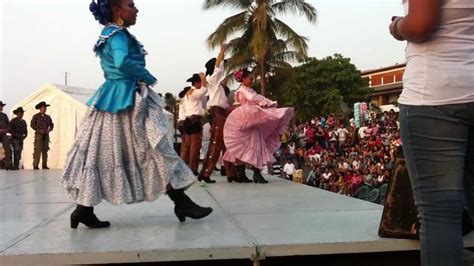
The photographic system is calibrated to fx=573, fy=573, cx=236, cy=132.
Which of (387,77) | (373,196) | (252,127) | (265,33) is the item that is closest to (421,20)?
(252,127)

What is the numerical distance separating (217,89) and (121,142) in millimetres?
4219

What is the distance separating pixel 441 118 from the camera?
2168 millimetres

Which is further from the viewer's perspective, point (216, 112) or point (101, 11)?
point (216, 112)

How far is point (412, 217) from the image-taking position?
3.22m

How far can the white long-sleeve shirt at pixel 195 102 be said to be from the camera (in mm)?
8906

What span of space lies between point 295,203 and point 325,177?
964cm

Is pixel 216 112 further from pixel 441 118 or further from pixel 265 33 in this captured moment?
pixel 265 33

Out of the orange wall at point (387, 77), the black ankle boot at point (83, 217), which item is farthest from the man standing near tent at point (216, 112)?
the orange wall at point (387, 77)

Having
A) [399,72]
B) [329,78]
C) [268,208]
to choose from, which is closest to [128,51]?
[268,208]

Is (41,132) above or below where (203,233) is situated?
above

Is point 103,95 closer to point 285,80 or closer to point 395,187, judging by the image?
point 395,187

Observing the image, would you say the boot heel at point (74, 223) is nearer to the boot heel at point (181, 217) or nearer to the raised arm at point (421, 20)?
the boot heel at point (181, 217)

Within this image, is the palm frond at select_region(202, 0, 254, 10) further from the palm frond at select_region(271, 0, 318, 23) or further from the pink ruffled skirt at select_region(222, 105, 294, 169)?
the pink ruffled skirt at select_region(222, 105, 294, 169)

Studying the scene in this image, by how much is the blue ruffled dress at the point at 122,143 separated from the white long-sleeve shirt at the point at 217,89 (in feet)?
13.4
